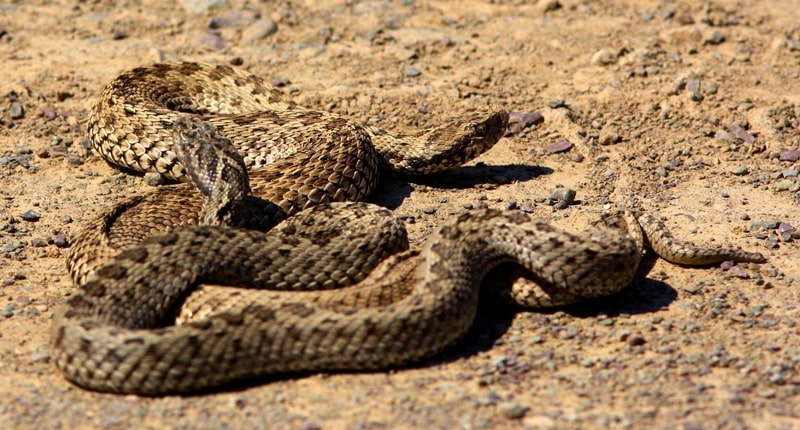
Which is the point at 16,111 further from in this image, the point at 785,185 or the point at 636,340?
the point at 785,185

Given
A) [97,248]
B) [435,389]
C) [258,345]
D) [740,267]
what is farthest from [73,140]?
[740,267]

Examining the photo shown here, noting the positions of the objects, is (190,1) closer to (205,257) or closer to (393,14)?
(393,14)

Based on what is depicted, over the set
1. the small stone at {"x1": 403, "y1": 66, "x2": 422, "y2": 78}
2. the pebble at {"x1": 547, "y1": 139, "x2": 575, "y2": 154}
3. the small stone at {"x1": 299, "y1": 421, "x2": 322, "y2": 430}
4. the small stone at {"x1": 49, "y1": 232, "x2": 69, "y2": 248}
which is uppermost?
the small stone at {"x1": 403, "y1": 66, "x2": 422, "y2": 78}

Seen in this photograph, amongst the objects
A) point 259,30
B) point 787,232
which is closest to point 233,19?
point 259,30

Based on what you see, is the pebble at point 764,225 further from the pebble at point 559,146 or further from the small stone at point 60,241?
the small stone at point 60,241

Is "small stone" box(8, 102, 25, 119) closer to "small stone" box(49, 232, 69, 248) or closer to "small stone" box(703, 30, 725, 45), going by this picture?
"small stone" box(49, 232, 69, 248)

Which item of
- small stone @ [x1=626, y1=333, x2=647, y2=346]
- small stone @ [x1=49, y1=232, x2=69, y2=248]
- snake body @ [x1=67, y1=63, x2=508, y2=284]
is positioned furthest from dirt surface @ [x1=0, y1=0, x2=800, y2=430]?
snake body @ [x1=67, y1=63, x2=508, y2=284]
